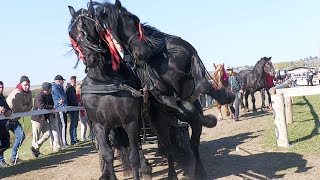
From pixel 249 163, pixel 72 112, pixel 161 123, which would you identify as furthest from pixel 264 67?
pixel 161 123

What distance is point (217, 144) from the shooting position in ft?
29.8

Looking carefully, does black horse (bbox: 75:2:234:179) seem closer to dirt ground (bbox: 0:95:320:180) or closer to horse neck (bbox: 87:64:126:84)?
horse neck (bbox: 87:64:126:84)

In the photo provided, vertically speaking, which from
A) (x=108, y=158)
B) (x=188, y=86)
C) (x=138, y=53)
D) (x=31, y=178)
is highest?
(x=138, y=53)

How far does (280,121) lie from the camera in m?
7.91

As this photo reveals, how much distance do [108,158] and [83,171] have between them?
266 cm

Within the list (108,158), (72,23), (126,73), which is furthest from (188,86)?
(72,23)

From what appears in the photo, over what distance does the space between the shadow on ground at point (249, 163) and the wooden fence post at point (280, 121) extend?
0.63 meters

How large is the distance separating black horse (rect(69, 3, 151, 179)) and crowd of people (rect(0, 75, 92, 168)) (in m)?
3.25

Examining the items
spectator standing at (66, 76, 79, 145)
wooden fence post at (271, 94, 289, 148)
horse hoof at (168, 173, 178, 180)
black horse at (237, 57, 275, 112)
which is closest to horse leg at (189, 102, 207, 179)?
horse hoof at (168, 173, 178, 180)

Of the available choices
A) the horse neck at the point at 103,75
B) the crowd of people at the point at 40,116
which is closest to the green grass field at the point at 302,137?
the horse neck at the point at 103,75

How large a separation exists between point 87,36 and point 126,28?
21.0 inches

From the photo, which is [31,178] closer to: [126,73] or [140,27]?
[126,73]

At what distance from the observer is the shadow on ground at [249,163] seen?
5.98m

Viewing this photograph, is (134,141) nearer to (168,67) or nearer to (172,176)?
(168,67)
